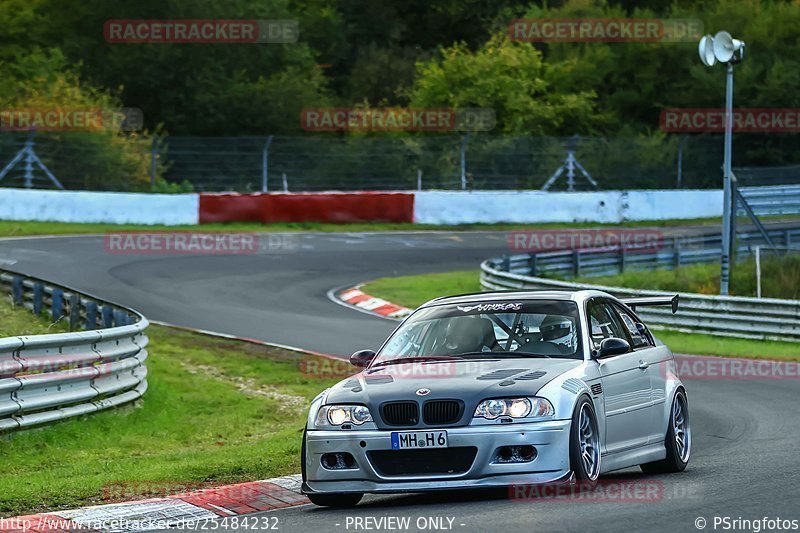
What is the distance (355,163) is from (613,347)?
108 feet

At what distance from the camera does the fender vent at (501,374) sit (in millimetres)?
8969

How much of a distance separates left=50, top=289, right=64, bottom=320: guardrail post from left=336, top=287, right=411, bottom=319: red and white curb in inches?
309

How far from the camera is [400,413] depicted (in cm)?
878

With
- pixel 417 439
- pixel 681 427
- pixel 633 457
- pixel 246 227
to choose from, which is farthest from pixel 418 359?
pixel 246 227

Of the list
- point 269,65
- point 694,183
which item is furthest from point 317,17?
point 694,183

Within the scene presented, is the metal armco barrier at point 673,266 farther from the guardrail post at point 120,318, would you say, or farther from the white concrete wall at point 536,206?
the guardrail post at point 120,318

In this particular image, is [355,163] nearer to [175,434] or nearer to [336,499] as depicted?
[175,434]

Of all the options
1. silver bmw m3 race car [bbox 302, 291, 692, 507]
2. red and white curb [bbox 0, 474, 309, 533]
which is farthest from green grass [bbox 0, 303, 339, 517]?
silver bmw m3 race car [bbox 302, 291, 692, 507]

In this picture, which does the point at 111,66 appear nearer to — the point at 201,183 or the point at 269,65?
the point at 269,65

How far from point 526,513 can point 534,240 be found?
30.3m

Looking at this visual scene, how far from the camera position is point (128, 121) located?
5131 cm

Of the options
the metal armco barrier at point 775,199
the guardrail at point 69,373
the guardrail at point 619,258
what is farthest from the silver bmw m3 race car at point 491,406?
the metal armco barrier at point 775,199

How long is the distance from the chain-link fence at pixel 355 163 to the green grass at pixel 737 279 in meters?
7.84

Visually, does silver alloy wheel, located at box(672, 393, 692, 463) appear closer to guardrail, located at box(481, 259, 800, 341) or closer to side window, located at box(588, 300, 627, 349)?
side window, located at box(588, 300, 627, 349)
